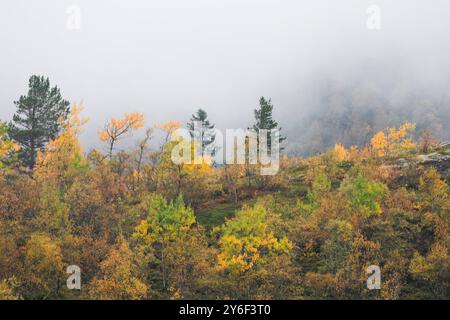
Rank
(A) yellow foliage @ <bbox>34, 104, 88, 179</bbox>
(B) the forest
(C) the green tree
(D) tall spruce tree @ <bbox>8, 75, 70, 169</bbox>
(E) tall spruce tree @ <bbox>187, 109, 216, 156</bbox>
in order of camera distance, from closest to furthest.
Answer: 1. (B) the forest
2. (C) the green tree
3. (A) yellow foliage @ <bbox>34, 104, 88, 179</bbox>
4. (D) tall spruce tree @ <bbox>8, 75, 70, 169</bbox>
5. (E) tall spruce tree @ <bbox>187, 109, 216, 156</bbox>

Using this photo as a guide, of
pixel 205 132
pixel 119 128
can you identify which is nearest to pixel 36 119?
pixel 119 128

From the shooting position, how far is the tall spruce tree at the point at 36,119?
65.4 m

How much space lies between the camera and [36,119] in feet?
220

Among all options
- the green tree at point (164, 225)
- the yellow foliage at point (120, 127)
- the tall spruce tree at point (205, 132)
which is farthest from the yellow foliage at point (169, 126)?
the green tree at point (164, 225)

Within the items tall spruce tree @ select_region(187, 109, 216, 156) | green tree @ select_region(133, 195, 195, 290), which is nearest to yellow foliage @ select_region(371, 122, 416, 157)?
tall spruce tree @ select_region(187, 109, 216, 156)

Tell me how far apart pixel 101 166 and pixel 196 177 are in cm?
1308

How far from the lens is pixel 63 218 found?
39.3 metres

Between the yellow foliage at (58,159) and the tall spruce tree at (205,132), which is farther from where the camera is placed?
the tall spruce tree at (205,132)

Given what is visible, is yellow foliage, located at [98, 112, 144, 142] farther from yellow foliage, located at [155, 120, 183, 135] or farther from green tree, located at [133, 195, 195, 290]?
green tree, located at [133, 195, 195, 290]

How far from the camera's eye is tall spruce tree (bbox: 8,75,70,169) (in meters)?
65.4

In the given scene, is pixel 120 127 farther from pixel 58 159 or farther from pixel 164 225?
pixel 164 225

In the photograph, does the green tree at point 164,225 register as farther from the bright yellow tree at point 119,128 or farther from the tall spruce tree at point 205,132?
the tall spruce tree at point 205,132
